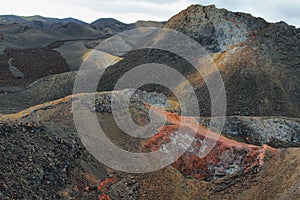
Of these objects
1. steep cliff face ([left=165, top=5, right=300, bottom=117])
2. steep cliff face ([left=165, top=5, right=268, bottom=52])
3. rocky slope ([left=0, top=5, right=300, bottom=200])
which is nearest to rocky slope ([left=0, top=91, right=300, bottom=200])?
rocky slope ([left=0, top=5, right=300, bottom=200])

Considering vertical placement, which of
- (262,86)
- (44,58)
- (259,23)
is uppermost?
(259,23)

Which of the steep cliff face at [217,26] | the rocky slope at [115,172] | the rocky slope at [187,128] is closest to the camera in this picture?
the rocky slope at [115,172]

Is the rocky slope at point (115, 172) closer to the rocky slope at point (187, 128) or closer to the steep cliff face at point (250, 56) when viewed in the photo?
the rocky slope at point (187, 128)

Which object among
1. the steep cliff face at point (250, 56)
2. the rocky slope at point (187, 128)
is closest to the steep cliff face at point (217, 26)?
the steep cliff face at point (250, 56)

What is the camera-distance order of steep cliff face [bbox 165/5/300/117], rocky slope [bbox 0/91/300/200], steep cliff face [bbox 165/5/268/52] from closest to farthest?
rocky slope [bbox 0/91/300/200] < steep cliff face [bbox 165/5/300/117] < steep cliff face [bbox 165/5/268/52]

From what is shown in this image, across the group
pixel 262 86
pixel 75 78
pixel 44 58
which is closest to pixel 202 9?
pixel 262 86

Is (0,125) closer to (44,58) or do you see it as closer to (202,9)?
(202,9)

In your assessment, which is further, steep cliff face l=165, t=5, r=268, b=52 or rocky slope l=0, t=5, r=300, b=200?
steep cliff face l=165, t=5, r=268, b=52

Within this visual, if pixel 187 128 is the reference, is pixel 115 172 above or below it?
below

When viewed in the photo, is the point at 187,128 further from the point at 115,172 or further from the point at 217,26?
the point at 217,26

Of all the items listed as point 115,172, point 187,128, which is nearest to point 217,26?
point 187,128

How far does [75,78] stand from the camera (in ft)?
124

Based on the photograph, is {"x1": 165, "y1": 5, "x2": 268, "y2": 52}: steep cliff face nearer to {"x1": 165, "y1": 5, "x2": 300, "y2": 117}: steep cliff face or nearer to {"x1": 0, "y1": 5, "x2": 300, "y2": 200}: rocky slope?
{"x1": 165, "y1": 5, "x2": 300, "y2": 117}: steep cliff face

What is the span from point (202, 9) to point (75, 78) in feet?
59.9
